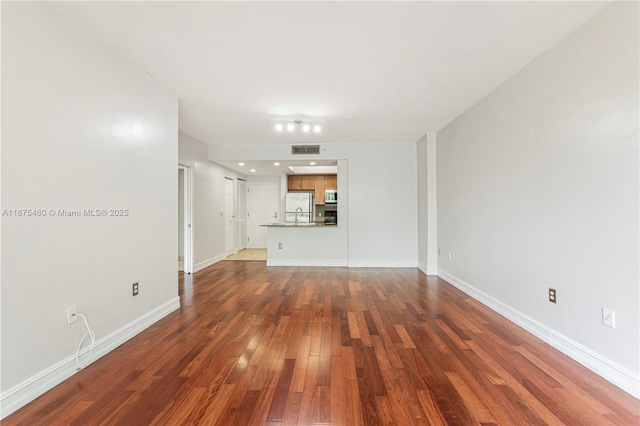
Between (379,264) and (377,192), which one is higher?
(377,192)

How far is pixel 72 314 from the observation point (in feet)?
6.27

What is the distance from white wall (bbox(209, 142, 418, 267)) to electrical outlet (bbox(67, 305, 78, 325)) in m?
3.98

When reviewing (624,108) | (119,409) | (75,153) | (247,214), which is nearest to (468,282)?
(624,108)

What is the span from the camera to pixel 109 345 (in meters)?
2.21

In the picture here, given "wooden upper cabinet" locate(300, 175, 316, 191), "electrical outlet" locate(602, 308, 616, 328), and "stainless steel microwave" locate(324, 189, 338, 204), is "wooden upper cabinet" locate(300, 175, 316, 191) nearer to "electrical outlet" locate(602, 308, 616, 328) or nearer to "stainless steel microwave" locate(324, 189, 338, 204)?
"stainless steel microwave" locate(324, 189, 338, 204)

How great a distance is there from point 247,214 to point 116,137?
5.92m

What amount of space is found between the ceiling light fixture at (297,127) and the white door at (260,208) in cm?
381

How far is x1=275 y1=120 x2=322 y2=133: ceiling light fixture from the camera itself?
4.10 meters

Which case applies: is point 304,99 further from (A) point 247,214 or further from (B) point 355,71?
(A) point 247,214

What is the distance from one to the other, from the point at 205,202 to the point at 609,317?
5513mm

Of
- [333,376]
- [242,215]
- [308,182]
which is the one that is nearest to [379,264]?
[308,182]

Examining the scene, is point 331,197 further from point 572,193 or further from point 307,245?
point 572,193

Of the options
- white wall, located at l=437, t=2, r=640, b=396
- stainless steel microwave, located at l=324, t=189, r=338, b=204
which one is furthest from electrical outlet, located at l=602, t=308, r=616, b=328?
stainless steel microwave, located at l=324, t=189, r=338, b=204

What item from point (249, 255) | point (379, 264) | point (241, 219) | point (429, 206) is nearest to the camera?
point (429, 206)
